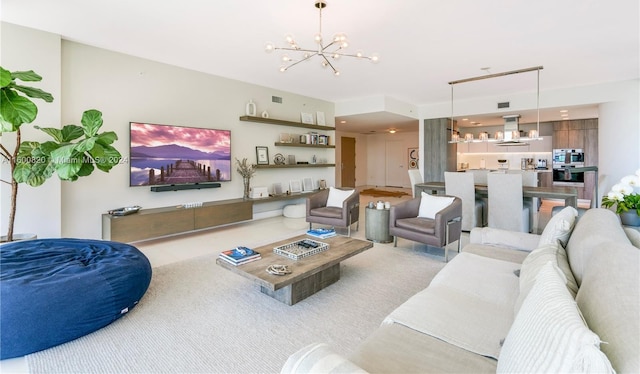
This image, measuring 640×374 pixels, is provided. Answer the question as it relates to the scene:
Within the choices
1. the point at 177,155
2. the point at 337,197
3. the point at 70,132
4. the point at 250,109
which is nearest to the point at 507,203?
the point at 337,197

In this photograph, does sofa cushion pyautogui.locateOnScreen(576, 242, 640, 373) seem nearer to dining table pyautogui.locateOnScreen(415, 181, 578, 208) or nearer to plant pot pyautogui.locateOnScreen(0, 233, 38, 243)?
dining table pyautogui.locateOnScreen(415, 181, 578, 208)

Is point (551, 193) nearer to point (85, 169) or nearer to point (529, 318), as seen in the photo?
point (529, 318)

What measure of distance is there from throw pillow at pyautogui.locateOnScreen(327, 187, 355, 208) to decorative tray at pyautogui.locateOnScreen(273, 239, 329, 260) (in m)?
2.06

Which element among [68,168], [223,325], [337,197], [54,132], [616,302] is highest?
[54,132]

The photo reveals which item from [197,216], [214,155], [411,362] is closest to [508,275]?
[411,362]

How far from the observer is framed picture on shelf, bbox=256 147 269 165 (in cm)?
607

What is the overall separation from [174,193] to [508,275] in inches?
184

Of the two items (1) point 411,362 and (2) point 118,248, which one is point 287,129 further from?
(1) point 411,362

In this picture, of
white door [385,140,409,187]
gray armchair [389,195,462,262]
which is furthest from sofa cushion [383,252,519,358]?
white door [385,140,409,187]

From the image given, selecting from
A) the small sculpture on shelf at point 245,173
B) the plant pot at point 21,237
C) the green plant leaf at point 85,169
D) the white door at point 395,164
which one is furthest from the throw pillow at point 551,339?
the white door at point 395,164

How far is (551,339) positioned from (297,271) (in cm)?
184

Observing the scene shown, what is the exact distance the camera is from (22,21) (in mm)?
3346

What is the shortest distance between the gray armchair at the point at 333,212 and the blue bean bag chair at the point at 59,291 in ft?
8.92

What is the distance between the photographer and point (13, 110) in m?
2.71
